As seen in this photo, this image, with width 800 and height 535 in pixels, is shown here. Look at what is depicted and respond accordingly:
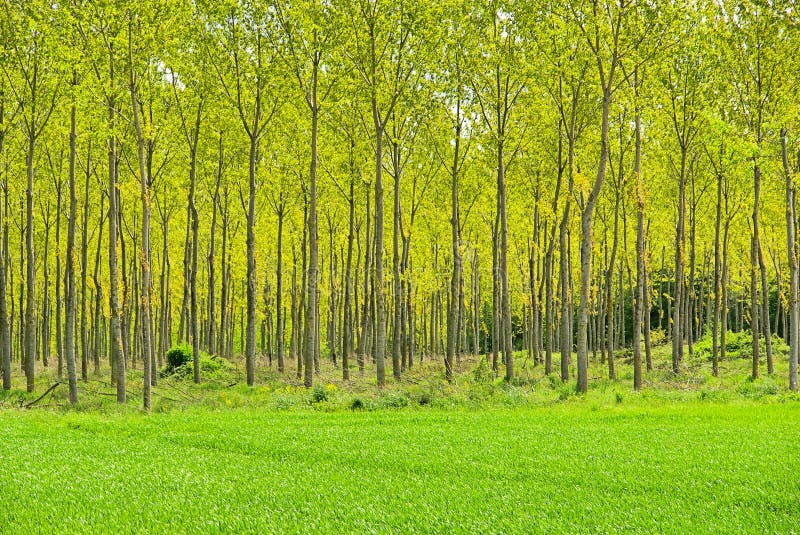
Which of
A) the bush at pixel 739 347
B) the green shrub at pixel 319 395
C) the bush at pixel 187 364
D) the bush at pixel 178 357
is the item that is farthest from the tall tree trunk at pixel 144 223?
the bush at pixel 739 347

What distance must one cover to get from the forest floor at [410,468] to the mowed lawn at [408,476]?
0.03 m

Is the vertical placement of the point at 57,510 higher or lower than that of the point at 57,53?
lower

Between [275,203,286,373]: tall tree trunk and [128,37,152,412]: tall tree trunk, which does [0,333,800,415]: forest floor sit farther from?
[275,203,286,373]: tall tree trunk

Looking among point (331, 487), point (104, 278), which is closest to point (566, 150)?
point (331, 487)

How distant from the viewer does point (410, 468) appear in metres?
9.16

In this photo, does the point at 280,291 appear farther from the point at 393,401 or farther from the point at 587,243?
the point at 587,243

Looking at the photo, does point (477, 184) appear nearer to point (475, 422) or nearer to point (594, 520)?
point (475, 422)

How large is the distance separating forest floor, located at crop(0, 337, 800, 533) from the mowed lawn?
0.10 feet

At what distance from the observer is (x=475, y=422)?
13.5 m

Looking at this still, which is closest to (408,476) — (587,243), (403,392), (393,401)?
(393,401)

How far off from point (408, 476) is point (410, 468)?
560mm

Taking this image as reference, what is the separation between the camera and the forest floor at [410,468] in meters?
6.81

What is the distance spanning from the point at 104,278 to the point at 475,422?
34.3 m

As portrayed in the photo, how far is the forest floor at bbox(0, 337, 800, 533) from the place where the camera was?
22.3ft
